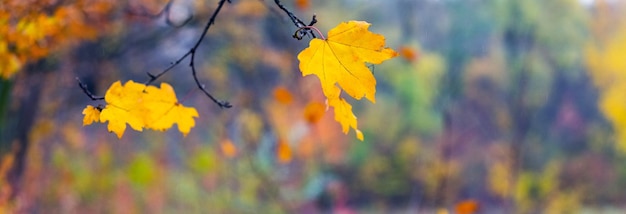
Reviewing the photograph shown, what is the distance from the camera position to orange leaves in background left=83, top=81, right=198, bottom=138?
→ 1.53 m

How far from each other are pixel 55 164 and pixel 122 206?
3.51ft

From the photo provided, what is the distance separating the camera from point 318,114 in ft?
13.0

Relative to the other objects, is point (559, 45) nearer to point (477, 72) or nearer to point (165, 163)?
point (477, 72)

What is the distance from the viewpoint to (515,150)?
9820 mm

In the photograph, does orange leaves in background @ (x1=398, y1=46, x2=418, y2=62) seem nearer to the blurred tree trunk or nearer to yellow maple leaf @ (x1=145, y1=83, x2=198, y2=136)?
the blurred tree trunk

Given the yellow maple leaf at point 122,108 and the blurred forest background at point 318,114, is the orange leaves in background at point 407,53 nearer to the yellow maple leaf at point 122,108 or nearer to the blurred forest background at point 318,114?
the blurred forest background at point 318,114

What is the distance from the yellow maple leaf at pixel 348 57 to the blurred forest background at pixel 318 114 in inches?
59.2

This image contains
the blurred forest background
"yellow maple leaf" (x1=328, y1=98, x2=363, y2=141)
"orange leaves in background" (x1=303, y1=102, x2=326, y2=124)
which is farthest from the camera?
the blurred forest background

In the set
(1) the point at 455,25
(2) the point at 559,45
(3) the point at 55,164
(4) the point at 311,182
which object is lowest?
(3) the point at 55,164

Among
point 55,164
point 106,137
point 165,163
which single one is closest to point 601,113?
point 165,163

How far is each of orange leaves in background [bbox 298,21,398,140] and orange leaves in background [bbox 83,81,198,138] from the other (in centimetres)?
45

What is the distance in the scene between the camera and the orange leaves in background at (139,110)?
5.01 ft

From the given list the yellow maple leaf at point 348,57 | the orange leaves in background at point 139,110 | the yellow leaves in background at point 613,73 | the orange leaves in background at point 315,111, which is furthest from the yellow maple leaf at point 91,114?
the yellow leaves in background at point 613,73

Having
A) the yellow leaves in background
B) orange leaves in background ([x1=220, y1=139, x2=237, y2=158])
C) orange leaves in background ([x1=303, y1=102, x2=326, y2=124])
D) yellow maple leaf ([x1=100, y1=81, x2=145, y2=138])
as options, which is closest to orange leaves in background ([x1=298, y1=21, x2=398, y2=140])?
yellow maple leaf ([x1=100, y1=81, x2=145, y2=138])
